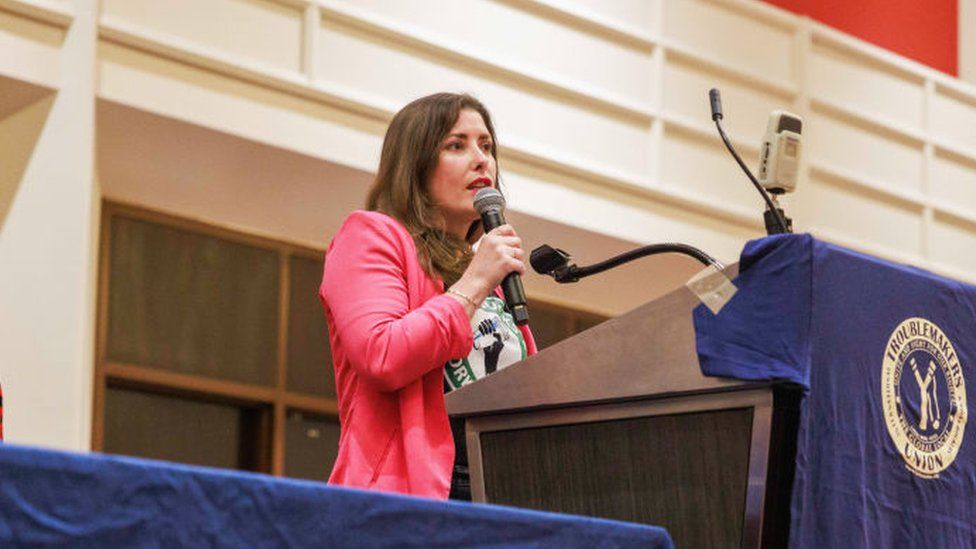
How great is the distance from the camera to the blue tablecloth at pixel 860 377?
1.74 m

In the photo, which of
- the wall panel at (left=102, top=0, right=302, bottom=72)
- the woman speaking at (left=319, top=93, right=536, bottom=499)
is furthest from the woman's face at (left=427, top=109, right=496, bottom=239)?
the wall panel at (left=102, top=0, right=302, bottom=72)

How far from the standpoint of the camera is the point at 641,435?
1.87m

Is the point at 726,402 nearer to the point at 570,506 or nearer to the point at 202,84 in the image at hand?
the point at 570,506

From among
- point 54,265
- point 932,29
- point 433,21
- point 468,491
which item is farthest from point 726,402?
point 932,29

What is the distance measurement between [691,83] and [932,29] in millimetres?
1665

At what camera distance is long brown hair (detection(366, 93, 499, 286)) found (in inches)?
91.0

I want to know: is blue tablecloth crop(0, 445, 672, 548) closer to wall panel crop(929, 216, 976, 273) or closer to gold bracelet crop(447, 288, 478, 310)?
gold bracelet crop(447, 288, 478, 310)

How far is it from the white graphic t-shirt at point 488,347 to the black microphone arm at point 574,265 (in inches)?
3.4

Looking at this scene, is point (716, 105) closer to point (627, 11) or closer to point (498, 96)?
point (498, 96)

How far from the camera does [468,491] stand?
2148mm

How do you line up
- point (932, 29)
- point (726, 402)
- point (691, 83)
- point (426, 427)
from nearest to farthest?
1. point (726, 402)
2. point (426, 427)
3. point (691, 83)
4. point (932, 29)

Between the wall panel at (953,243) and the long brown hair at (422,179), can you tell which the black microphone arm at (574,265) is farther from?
the wall panel at (953,243)

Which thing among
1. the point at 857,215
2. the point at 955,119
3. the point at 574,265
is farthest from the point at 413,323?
the point at 955,119

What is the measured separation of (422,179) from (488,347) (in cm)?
31
